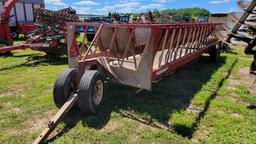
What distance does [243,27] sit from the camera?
12.5 ft

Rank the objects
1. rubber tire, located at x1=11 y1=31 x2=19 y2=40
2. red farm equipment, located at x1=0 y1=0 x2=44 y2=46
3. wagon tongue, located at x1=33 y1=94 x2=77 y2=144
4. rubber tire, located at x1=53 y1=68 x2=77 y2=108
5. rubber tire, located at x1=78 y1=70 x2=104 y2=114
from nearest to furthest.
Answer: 1. wagon tongue, located at x1=33 y1=94 x2=77 y2=144
2. rubber tire, located at x1=78 y1=70 x2=104 y2=114
3. rubber tire, located at x1=53 y1=68 x2=77 y2=108
4. red farm equipment, located at x1=0 y1=0 x2=44 y2=46
5. rubber tire, located at x1=11 y1=31 x2=19 y2=40

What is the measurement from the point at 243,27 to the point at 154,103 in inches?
83.9

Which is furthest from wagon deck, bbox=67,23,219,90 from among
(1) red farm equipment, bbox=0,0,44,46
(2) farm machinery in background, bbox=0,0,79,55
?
(1) red farm equipment, bbox=0,0,44,46

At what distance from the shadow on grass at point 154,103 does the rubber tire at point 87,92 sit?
181 millimetres

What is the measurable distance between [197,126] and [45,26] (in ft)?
25.9

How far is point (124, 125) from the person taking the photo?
3.92 m

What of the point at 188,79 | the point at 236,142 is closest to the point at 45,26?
the point at 188,79

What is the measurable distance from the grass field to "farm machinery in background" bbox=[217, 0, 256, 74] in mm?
1357

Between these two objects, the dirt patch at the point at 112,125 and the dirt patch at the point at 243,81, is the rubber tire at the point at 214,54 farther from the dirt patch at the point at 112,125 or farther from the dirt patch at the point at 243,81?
the dirt patch at the point at 112,125

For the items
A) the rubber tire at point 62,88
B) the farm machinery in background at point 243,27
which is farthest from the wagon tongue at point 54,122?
the farm machinery in background at point 243,27

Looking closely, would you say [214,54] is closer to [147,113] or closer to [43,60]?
[147,113]

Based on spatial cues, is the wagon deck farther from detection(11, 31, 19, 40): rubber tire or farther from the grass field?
detection(11, 31, 19, 40): rubber tire

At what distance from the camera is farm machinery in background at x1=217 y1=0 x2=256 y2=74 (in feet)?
11.5

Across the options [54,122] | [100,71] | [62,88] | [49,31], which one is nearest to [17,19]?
[49,31]
